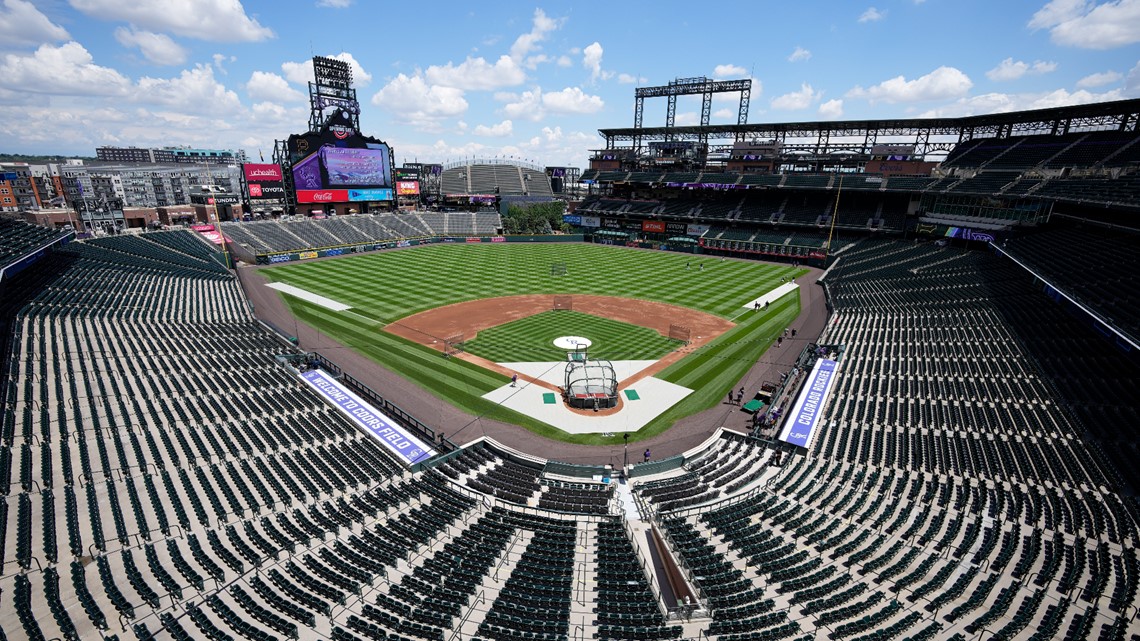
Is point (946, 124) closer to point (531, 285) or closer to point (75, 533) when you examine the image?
point (531, 285)

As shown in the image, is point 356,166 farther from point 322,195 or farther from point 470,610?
point 470,610

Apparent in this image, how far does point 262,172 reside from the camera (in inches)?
3169

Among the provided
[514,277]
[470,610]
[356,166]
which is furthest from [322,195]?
[470,610]

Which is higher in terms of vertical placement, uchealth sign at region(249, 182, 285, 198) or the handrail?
uchealth sign at region(249, 182, 285, 198)

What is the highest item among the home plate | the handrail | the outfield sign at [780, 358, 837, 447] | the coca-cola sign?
the coca-cola sign

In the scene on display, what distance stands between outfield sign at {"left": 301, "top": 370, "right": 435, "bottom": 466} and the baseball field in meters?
4.71

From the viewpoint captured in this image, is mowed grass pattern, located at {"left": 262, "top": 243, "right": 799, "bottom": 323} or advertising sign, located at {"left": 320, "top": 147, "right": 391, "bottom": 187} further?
advertising sign, located at {"left": 320, "top": 147, "right": 391, "bottom": 187}

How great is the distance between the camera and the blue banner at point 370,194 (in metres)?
89.1

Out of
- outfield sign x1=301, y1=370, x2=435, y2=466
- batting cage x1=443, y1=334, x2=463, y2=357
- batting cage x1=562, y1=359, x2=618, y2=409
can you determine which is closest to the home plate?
batting cage x1=562, y1=359, x2=618, y2=409

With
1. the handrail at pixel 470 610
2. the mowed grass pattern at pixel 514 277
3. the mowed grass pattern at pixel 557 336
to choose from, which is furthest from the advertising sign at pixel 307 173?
the handrail at pixel 470 610

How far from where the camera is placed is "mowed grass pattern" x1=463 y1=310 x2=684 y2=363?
125 feet

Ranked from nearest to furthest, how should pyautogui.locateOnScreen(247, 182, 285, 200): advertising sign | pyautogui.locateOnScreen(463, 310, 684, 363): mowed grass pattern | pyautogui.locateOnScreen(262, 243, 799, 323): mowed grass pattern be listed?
1. pyautogui.locateOnScreen(463, 310, 684, 363): mowed grass pattern
2. pyautogui.locateOnScreen(262, 243, 799, 323): mowed grass pattern
3. pyautogui.locateOnScreen(247, 182, 285, 200): advertising sign

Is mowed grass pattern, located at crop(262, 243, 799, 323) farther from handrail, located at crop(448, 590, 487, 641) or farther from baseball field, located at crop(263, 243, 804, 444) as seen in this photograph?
handrail, located at crop(448, 590, 487, 641)

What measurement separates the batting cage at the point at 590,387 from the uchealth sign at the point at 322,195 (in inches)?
2852
